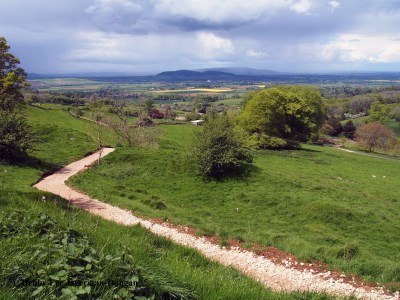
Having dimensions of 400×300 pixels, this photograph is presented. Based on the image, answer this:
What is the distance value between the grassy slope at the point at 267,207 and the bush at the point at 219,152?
123cm

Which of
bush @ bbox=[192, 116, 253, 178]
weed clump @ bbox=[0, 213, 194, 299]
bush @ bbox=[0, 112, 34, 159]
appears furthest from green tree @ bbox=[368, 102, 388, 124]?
weed clump @ bbox=[0, 213, 194, 299]

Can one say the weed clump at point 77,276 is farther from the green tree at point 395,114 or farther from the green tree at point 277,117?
the green tree at point 395,114

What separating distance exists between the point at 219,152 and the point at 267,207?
7012mm

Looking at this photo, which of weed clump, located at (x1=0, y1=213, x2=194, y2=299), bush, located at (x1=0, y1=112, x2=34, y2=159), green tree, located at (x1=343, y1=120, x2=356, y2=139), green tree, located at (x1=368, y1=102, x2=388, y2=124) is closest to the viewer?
weed clump, located at (x1=0, y1=213, x2=194, y2=299)

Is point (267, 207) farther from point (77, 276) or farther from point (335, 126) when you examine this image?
point (335, 126)

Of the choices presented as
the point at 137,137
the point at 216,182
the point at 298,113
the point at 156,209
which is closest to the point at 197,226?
the point at 156,209

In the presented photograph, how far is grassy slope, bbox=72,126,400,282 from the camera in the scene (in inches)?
555

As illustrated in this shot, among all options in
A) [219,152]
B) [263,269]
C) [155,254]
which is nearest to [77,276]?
[155,254]

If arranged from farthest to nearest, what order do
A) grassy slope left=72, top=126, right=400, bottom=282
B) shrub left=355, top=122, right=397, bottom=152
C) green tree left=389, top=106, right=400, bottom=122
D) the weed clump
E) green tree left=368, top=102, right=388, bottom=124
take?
1. green tree left=389, top=106, right=400, bottom=122
2. green tree left=368, top=102, right=388, bottom=124
3. shrub left=355, top=122, right=397, bottom=152
4. grassy slope left=72, top=126, right=400, bottom=282
5. the weed clump

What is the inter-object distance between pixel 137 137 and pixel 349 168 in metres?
27.2

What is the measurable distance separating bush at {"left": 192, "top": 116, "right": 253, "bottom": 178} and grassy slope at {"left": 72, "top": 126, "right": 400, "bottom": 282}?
1.23 m

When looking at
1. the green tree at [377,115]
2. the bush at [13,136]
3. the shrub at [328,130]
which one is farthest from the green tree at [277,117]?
the green tree at [377,115]

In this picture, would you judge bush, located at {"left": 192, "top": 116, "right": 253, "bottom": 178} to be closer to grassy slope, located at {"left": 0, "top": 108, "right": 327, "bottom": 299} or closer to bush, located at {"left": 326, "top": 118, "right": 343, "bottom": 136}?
grassy slope, located at {"left": 0, "top": 108, "right": 327, "bottom": 299}

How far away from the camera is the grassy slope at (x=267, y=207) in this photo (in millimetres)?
14086
